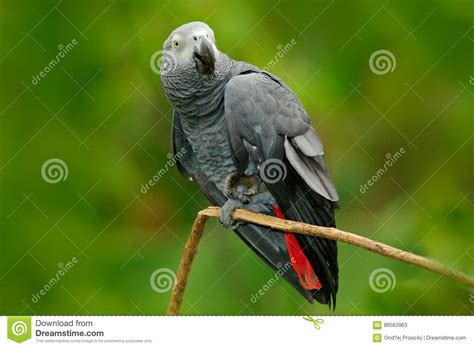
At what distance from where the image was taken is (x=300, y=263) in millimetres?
1823

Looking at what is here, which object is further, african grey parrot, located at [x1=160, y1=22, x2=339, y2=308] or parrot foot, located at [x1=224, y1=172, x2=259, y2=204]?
parrot foot, located at [x1=224, y1=172, x2=259, y2=204]

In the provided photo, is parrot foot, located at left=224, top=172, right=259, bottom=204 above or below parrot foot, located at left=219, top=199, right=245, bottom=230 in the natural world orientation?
above

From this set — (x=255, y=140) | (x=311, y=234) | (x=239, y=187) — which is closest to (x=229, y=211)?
(x=239, y=187)

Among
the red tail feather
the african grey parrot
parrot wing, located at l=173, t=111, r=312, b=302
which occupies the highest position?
the african grey parrot

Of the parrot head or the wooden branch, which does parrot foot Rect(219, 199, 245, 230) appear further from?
the parrot head

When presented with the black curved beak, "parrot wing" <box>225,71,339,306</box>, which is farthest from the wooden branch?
the black curved beak

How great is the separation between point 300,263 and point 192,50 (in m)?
0.68

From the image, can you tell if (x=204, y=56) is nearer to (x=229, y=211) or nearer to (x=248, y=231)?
(x=229, y=211)

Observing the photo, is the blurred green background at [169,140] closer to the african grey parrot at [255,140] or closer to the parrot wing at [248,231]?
the parrot wing at [248,231]

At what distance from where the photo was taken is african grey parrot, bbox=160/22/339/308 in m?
1.69

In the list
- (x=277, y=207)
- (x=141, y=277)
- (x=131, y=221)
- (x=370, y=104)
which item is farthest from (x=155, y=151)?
(x=370, y=104)

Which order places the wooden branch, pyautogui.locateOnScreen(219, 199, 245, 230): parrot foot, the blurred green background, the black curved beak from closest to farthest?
1. the wooden branch
2. the black curved beak
3. pyautogui.locateOnScreen(219, 199, 245, 230): parrot foot
4. the blurred green background

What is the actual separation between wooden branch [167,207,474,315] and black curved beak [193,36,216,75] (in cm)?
38

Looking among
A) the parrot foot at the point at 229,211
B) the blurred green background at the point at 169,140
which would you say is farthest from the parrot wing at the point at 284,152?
the blurred green background at the point at 169,140
